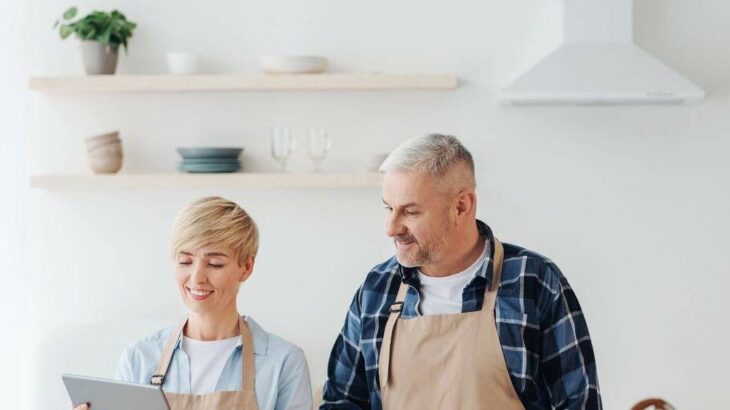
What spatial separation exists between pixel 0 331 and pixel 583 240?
7.46 feet

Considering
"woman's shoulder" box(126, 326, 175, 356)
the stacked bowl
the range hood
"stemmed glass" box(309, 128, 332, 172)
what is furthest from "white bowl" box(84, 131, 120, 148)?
"woman's shoulder" box(126, 326, 175, 356)

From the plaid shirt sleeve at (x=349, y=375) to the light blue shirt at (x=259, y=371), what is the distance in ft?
0.23

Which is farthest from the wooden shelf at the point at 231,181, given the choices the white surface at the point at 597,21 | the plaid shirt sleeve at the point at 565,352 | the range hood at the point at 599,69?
the plaid shirt sleeve at the point at 565,352

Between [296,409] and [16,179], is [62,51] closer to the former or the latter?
[16,179]

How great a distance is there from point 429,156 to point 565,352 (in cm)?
51

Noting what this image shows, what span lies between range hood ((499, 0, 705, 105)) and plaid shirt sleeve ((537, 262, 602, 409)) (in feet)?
4.46

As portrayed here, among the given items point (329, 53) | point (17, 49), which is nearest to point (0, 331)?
point (17, 49)

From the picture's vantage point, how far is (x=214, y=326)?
225cm

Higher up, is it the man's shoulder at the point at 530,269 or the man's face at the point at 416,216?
the man's face at the point at 416,216

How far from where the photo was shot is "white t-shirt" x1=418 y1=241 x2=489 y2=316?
7.31 feet

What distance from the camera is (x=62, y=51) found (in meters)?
3.81

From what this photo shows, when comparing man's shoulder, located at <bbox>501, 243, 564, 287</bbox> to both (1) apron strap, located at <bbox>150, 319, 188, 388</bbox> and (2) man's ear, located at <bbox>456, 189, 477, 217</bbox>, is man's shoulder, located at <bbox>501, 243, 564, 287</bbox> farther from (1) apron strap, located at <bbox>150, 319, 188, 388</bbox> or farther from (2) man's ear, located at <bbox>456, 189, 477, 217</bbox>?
(1) apron strap, located at <bbox>150, 319, 188, 388</bbox>

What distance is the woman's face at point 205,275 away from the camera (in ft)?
7.10

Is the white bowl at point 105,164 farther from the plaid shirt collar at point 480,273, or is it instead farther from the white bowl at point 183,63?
the plaid shirt collar at point 480,273
